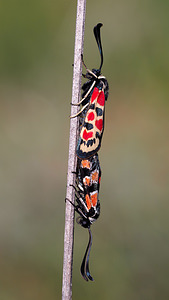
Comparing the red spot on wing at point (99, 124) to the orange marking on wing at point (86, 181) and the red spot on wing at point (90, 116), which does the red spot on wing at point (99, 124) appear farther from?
the orange marking on wing at point (86, 181)

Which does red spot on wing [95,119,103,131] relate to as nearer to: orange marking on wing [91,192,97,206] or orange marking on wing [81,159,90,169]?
orange marking on wing [81,159,90,169]

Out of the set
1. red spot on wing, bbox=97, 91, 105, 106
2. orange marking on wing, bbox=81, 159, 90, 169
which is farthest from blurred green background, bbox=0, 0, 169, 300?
red spot on wing, bbox=97, 91, 105, 106

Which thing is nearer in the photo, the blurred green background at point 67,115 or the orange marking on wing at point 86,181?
the orange marking on wing at point 86,181

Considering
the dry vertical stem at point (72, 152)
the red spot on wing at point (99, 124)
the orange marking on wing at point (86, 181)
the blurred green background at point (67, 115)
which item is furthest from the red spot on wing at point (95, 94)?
the blurred green background at point (67, 115)

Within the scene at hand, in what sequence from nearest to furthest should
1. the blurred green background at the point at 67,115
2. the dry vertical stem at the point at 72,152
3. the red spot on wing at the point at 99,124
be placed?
1. the dry vertical stem at the point at 72,152
2. the red spot on wing at the point at 99,124
3. the blurred green background at the point at 67,115
